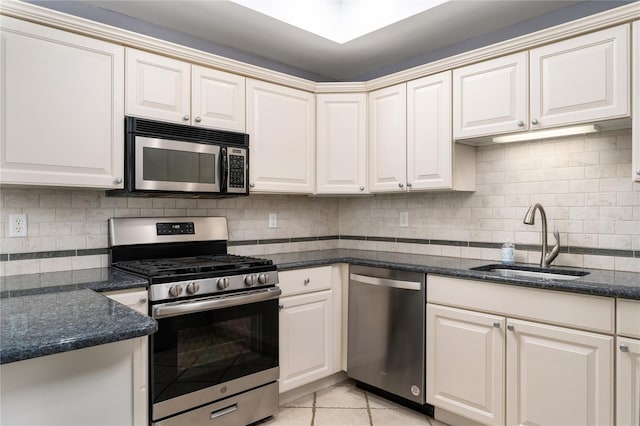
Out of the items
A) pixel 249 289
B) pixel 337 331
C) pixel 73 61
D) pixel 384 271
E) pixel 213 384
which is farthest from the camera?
pixel 337 331

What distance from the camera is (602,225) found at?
2369mm

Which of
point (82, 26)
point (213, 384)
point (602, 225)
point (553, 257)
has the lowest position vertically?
point (213, 384)

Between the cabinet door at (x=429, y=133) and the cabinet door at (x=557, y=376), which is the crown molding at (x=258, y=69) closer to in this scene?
the cabinet door at (x=429, y=133)

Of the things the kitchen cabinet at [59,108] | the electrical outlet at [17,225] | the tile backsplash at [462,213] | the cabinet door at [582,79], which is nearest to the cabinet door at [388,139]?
the tile backsplash at [462,213]

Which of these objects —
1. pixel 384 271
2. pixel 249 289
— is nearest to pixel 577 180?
pixel 384 271

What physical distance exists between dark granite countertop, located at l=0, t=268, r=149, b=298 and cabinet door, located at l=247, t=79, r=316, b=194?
102cm

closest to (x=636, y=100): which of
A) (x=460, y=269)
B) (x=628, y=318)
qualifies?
(x=628, y=318)

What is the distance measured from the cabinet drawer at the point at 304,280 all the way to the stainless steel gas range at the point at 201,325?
17cm

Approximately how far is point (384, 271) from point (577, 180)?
1.26 meters

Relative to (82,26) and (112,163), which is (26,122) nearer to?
(112,163)

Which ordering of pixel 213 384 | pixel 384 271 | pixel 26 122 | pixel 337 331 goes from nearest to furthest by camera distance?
pixel 26 122, pixel 213 384, pixel 384 271, pixel 337 331

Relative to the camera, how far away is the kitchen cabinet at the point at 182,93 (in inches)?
90.7

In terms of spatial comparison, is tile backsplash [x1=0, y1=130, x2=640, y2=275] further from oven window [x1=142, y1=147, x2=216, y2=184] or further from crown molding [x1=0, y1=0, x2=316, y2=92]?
crown molding [x1=0, y1=0, x2=316, y2=92]

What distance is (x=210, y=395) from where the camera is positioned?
2.23 m
